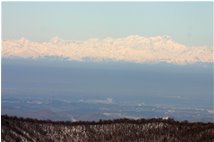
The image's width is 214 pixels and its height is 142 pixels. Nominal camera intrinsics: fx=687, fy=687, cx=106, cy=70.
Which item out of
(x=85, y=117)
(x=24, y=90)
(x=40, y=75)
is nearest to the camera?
(x=85, y=117)

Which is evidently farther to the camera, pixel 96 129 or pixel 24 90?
pixel 24 90

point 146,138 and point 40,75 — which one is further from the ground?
point 40,75

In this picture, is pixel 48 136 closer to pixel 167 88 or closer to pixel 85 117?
pixel 85 117

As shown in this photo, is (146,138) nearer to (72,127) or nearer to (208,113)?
(72,127)

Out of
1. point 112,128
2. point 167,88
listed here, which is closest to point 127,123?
point 112,128

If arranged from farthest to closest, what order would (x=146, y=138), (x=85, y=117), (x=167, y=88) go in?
(x=167, y=88), (x=85, y=117), (x=146, y=138)

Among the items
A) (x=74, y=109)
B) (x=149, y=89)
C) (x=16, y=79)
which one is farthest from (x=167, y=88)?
(x=74, y=109)
